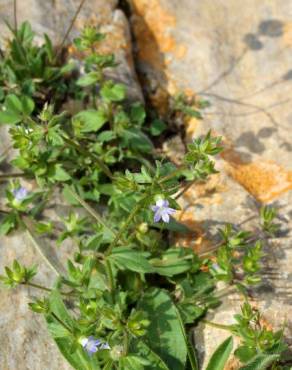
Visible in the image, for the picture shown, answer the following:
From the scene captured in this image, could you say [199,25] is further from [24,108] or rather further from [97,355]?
[97,355]

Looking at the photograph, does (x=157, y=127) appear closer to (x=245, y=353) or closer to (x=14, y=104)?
(x=14, y=104)

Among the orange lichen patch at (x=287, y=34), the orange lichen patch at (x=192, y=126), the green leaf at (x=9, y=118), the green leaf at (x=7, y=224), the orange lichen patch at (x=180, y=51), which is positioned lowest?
the orange lichen patch at (x=192, y=126)

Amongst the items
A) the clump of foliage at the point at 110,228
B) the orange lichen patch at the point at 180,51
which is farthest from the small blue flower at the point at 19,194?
the orange lichen patch at the point at 180,51

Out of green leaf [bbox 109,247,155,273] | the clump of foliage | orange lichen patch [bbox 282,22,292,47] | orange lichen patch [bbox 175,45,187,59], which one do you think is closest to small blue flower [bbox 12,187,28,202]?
the clump of foliage

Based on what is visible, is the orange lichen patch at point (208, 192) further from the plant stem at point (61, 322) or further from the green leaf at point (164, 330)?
the plant stem at point (61, 322)

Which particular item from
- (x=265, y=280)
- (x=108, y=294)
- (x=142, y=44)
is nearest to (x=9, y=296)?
(x=108, y=294)

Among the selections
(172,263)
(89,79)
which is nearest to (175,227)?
(172,263)
